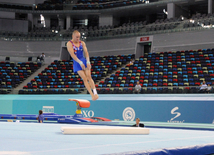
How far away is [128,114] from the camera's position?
1384cm

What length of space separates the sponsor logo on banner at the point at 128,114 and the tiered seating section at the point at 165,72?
1.52 m

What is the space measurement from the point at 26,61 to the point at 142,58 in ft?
41.9

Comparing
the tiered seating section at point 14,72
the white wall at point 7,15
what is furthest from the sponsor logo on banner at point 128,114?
the white wall at point 7,15

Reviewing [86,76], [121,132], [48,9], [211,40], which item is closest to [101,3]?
[48,9]

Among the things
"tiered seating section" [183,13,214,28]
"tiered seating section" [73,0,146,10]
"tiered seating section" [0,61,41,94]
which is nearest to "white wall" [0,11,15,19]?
"tiered seating section" [73,0,146,10]

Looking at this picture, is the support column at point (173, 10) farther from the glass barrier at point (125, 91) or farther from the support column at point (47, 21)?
the glass barrier at point (125, 91)

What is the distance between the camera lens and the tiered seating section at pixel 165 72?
16.1 metres

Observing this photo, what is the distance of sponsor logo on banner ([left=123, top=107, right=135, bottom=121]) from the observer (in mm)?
13727

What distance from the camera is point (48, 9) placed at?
33125 millimetres

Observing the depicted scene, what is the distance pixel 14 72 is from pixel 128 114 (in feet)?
47.1

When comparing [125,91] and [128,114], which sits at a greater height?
[125,91]

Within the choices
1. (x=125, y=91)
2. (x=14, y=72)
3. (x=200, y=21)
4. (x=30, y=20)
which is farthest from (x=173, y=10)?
(x=30, y=20)

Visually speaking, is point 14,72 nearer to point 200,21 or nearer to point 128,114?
point 128,114

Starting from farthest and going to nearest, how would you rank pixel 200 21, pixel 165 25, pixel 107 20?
pixel 107 20 < pixel 165 25 < pixel 200 21
